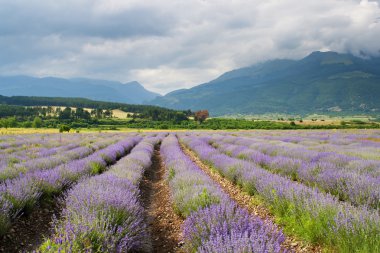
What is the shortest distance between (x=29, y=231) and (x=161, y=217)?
2.53 m

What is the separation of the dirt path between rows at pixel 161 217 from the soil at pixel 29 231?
5.88ft

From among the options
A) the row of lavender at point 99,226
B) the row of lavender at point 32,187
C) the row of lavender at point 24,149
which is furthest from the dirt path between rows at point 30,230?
the row of lavender at point 24,149

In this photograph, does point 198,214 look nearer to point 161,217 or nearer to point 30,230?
point 161,217

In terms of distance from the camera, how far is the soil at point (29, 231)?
4621 mm

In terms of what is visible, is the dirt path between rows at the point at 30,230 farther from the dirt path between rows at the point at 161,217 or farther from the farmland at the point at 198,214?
the dirt path between rows at the point at 161,217

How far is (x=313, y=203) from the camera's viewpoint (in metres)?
4.35

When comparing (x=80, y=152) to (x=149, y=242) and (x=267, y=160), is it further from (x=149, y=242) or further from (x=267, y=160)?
(x=149, y=242)

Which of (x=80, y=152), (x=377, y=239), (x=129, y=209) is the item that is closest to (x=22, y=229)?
(x=129, y=209)

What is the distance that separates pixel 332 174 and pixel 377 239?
3631 millimetres

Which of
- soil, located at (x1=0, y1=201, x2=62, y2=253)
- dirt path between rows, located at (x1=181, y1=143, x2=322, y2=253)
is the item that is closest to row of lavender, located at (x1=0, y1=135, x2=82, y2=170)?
soil, located at (x1=0, y1=201, x2=62, y2=253)

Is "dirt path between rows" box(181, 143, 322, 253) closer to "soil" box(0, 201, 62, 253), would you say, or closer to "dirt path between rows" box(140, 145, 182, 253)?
"dirt path between rows" box(140, 145, 182, 253)

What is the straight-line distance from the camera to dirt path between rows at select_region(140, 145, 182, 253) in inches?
189

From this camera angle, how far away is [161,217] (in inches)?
249

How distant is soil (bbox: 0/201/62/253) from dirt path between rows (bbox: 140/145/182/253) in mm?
1792
